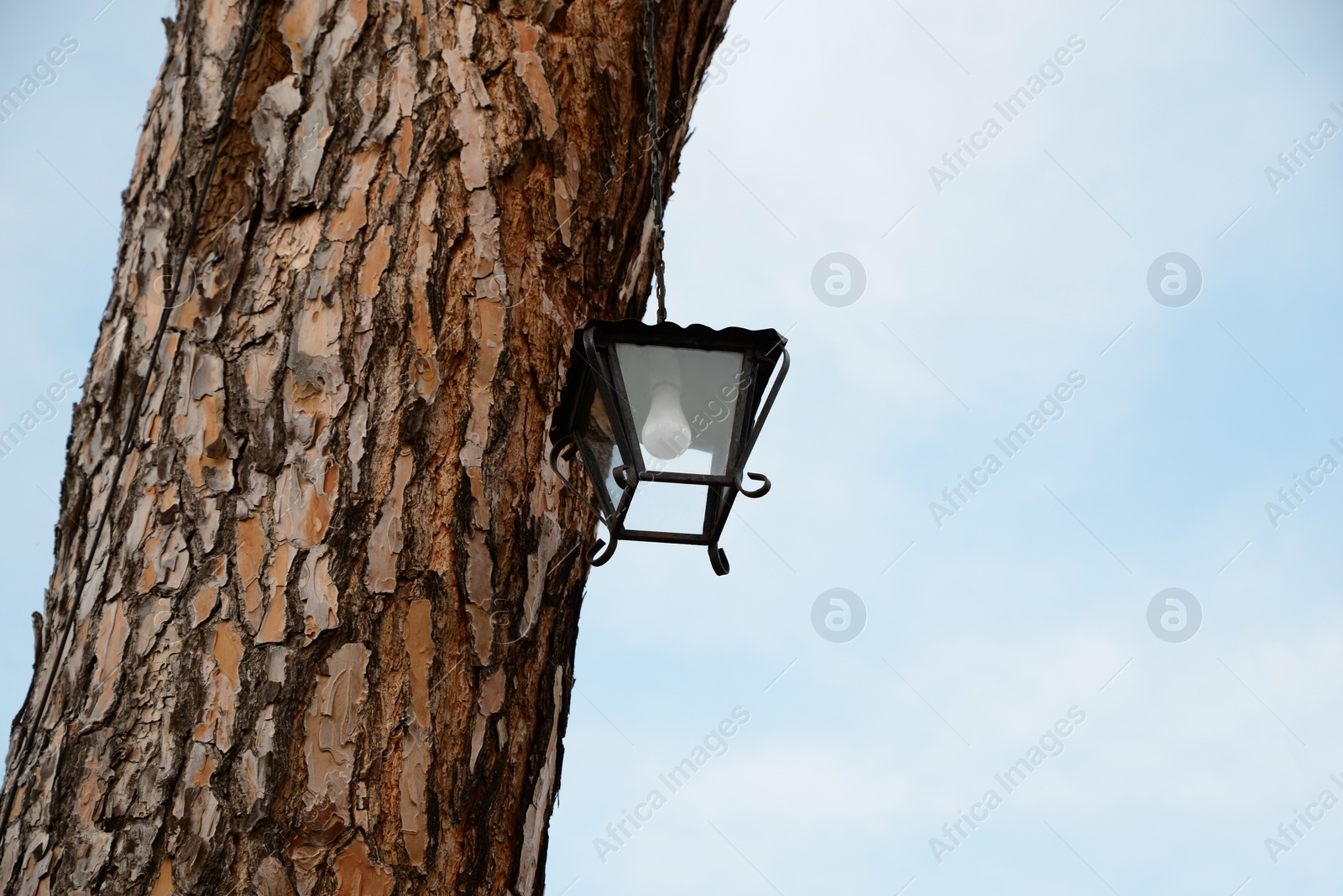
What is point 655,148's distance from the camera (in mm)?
2109

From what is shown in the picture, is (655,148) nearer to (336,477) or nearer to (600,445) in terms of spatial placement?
(600,445)

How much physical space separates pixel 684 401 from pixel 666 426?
0.07m

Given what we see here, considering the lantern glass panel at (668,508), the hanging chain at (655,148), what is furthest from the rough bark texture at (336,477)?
the lantern glass panel at (668,508)

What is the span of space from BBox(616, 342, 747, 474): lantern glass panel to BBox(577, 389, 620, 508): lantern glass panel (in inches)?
2.3

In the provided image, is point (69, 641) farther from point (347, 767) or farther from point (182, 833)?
point (347, 767)

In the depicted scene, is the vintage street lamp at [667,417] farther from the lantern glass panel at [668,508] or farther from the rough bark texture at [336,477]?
the rough bark texture at [336,477]

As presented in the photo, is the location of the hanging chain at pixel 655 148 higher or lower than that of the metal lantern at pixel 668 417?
higher

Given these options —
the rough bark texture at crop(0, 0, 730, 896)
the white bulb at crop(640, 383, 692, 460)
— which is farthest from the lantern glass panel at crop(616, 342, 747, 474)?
the rough bark texture at crop(0, 0, 730, 896)

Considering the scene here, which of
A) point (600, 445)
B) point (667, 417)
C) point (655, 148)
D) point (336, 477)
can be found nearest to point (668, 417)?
point (667, 417)

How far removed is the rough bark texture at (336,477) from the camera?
4.98 feet

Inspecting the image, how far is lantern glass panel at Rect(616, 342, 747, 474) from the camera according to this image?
172cm

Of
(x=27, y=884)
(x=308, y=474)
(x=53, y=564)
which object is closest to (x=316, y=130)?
(x=308, y=474)

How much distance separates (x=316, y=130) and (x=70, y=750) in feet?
3.45

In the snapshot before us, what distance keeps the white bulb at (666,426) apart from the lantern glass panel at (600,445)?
0.07 m
